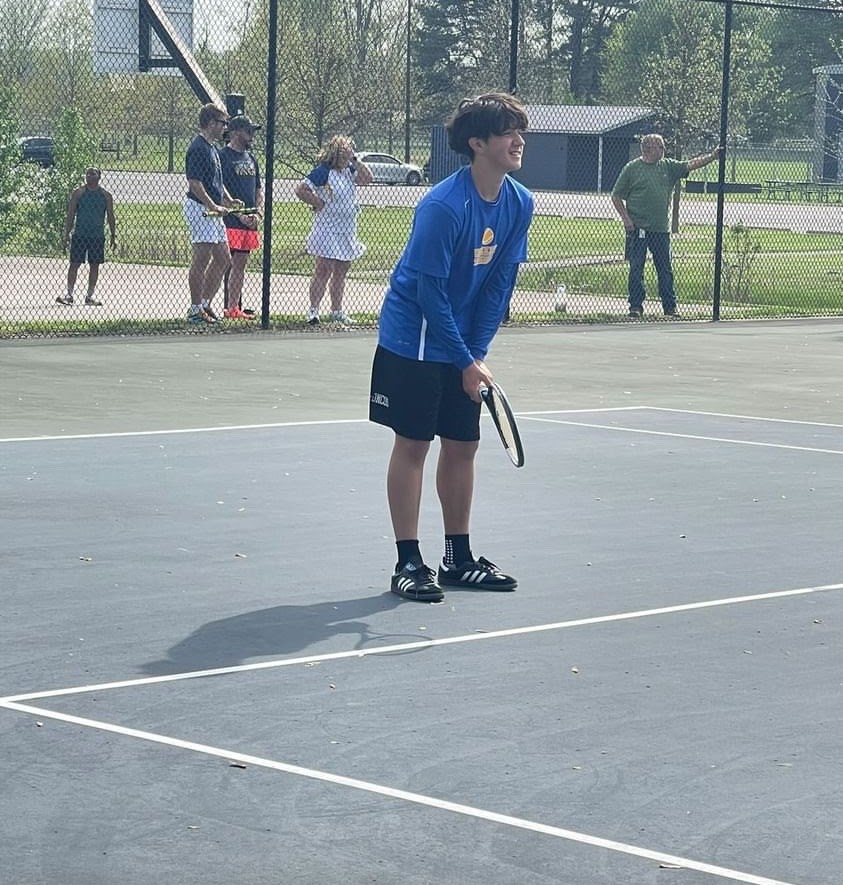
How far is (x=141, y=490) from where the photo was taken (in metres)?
9.30

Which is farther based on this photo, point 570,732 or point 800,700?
point 800,700

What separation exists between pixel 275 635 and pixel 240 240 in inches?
433

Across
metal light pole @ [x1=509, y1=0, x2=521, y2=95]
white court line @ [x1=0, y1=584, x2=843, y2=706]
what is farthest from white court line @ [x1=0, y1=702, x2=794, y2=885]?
metal light pole @ [x1=509, y1=0, x2=521, y2=95]

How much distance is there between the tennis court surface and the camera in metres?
4.53

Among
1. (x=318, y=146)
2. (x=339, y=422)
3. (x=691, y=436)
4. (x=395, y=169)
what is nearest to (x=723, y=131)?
(x=318, y=146)

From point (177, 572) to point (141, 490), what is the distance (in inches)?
72.4

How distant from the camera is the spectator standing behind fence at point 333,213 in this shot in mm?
17250

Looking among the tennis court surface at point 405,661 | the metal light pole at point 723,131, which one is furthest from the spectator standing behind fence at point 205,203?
the metal light pole at point 723,131

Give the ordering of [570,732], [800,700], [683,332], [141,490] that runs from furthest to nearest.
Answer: [683,332]
[141,490]
[800,700]
[570,732]

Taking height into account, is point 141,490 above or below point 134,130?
below

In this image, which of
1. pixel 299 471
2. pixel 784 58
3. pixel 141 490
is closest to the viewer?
pixel 141 490

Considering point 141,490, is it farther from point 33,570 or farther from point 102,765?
point 102,765

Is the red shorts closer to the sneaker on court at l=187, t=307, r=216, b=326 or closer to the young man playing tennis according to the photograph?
the sneaker on court at l=187, t=307, r=216, b=326

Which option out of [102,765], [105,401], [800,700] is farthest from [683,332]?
[102,765]
